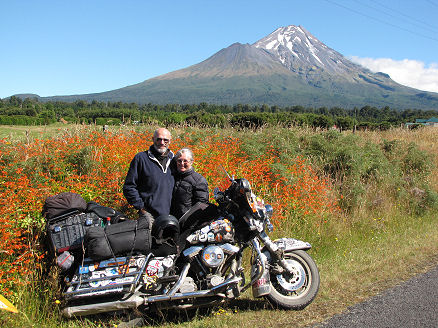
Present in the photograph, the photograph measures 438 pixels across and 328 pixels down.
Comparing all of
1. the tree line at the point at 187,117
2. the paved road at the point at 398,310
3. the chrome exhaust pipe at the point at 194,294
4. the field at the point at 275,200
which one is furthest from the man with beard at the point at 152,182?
the tree line at the point at 187,117

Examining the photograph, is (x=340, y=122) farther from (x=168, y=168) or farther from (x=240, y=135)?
(x=168, y=168)

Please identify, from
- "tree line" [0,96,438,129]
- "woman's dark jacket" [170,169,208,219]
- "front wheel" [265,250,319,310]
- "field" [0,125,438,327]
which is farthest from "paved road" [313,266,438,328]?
"tree line" [0,96,438,129]

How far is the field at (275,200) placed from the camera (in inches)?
174

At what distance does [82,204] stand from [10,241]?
3.33 feet

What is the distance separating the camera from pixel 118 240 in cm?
397

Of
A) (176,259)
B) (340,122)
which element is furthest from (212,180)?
(340,122)

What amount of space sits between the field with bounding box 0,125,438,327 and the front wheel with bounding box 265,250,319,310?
0.12m

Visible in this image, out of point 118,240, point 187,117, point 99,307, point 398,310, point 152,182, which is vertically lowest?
point 398,310

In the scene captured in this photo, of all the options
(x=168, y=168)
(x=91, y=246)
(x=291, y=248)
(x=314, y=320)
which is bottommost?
(x=314, y=320)

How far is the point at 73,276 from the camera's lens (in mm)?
3971

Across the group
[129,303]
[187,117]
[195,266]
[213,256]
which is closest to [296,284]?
[213,256]

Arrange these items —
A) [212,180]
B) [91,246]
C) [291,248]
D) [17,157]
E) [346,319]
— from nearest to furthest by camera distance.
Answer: [91,246], [346,319], [291,248], [17,157], [212,180]

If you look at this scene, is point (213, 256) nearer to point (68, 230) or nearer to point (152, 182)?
point (152, 182)

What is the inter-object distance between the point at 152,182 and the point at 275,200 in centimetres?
357
